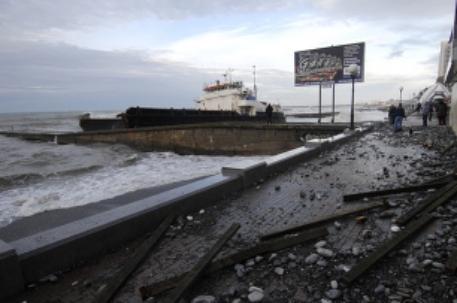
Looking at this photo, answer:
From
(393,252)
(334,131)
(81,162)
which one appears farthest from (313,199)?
(81,162)

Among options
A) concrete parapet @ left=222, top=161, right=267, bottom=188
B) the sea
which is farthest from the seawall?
concrete parapet @ left=222, top=161, right=267, bottom=188

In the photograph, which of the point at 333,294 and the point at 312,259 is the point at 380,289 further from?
the point at 312,259

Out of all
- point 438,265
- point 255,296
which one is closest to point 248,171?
point 255,296

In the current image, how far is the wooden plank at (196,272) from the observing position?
267cm

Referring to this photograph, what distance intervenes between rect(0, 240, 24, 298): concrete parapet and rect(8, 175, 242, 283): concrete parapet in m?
0.09

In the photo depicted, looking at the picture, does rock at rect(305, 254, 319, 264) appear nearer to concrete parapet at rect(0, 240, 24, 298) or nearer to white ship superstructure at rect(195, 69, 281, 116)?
concrete parapet at rect(0, 240, 24, 298)

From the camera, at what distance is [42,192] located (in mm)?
10344

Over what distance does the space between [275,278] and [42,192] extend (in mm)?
10265

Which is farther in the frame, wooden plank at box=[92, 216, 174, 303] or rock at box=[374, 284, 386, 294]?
wooden plank at box=[92, 216, 174, 303]

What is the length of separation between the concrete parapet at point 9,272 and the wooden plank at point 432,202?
15.2ft

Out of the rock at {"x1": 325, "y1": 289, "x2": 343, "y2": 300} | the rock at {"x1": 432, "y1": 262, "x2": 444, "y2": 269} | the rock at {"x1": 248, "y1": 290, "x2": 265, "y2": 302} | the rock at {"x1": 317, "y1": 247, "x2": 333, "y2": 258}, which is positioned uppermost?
the rock at {"x1": 432, "y1": 262, "x2": 444, "y2": 269}

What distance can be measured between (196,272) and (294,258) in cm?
115

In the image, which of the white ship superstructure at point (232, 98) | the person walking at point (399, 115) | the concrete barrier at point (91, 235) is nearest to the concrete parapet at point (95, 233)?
the concrete barrier at point (91, 235)

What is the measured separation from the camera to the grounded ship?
86.2 feet
